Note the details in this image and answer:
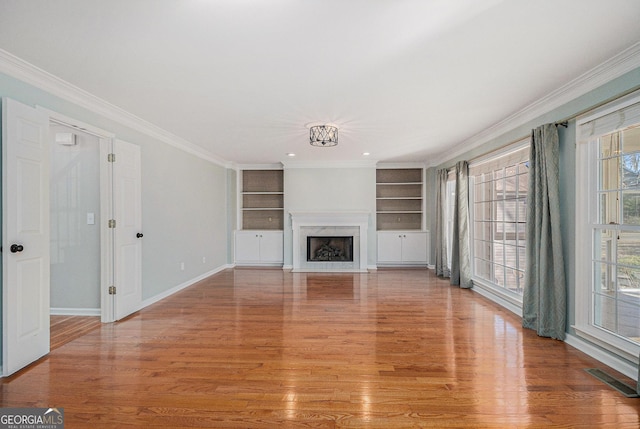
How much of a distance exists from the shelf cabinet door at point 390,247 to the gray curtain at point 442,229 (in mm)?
1027

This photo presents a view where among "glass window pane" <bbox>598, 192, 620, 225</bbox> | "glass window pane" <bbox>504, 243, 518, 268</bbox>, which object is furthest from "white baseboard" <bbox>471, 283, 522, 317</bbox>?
"glass window pane" <bbox>598, 192, 620, 225</bbox>

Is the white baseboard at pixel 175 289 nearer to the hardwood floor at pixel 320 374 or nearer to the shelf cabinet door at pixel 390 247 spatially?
the hardwood floor at pixel 320 374

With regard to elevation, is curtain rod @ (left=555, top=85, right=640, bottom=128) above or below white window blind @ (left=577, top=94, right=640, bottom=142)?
above

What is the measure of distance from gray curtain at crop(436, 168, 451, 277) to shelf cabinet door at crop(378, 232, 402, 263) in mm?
1027

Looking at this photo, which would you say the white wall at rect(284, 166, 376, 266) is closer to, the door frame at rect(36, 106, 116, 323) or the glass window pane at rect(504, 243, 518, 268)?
the glass window pane at rect(504, 243, 518, 268)

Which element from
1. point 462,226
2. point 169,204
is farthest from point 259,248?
point 462,226

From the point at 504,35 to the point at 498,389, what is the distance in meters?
2.44

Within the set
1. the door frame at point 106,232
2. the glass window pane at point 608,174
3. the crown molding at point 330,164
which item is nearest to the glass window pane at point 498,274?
the glass window pane at point 608,174

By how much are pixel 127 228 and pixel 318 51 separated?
10.1ft

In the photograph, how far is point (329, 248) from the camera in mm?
6816

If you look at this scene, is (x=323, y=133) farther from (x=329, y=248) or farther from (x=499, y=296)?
(x=329, y=248)

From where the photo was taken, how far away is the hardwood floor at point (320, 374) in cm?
189

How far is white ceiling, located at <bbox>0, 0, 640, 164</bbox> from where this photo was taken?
5.75 feet

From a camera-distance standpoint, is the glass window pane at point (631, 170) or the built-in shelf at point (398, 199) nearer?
the glass window pane at point (631, 170)
